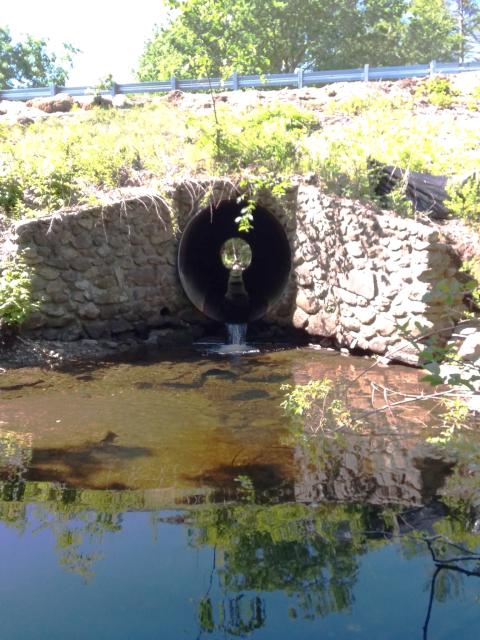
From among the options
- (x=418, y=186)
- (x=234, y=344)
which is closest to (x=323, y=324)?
(x=234, y=344)

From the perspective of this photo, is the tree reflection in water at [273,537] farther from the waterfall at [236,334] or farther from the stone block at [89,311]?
the waterfall at [236,334]

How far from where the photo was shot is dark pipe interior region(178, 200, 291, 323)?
10.0 m

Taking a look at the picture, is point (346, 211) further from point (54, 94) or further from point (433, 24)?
point (433, 24)

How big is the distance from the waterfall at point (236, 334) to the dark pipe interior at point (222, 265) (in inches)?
15.0

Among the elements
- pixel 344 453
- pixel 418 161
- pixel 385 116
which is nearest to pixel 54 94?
pixel 385 116

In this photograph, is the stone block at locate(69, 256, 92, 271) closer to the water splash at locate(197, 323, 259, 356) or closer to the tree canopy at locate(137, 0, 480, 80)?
the water splash at locate(197, 323, 259, 356)

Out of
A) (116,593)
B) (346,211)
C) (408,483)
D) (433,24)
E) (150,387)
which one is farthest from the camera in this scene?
(433,24)

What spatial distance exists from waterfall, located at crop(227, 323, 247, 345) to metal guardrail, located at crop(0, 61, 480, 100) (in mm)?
8955

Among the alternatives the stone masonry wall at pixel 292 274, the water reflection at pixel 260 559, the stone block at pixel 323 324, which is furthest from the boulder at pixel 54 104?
the water reflection at pixel 260 559

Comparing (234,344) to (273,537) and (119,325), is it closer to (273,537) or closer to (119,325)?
(119,325)

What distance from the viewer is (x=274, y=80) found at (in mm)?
17750

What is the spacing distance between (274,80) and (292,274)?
10.1m

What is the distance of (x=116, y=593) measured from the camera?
8.42ft

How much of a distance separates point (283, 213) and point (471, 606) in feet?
25.1
